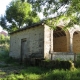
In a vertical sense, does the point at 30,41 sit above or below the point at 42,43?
above

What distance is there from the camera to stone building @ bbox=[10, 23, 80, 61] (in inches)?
769

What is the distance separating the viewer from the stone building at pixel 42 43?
1953cm

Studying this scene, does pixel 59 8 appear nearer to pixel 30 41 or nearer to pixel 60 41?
pixel 30 41

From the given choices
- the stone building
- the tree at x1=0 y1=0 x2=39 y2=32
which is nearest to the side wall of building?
the stone building

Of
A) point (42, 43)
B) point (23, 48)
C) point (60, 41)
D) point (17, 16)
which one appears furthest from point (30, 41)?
point (17, 16)

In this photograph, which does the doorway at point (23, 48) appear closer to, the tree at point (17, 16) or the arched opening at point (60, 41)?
the arched opening at point (60, 41)

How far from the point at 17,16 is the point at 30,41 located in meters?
15.9

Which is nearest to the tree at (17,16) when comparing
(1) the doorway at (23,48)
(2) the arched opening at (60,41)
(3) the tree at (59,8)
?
(2) the arched opening at (60,41)

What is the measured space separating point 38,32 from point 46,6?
5.20m

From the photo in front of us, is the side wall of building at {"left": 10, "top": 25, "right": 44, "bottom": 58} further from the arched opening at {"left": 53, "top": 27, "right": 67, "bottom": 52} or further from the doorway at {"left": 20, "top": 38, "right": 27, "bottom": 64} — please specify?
the arched opening at {"left": 53, "top": 27, "right": 67, "bottom": 52}

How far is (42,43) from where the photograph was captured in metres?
19.7

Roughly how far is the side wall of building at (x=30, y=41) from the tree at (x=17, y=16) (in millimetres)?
11219

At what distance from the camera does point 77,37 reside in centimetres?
2572

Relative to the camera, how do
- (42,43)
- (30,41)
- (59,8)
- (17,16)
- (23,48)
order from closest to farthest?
(59,8)
(42,43)
(30,41)
(23,48)
(17,16)
